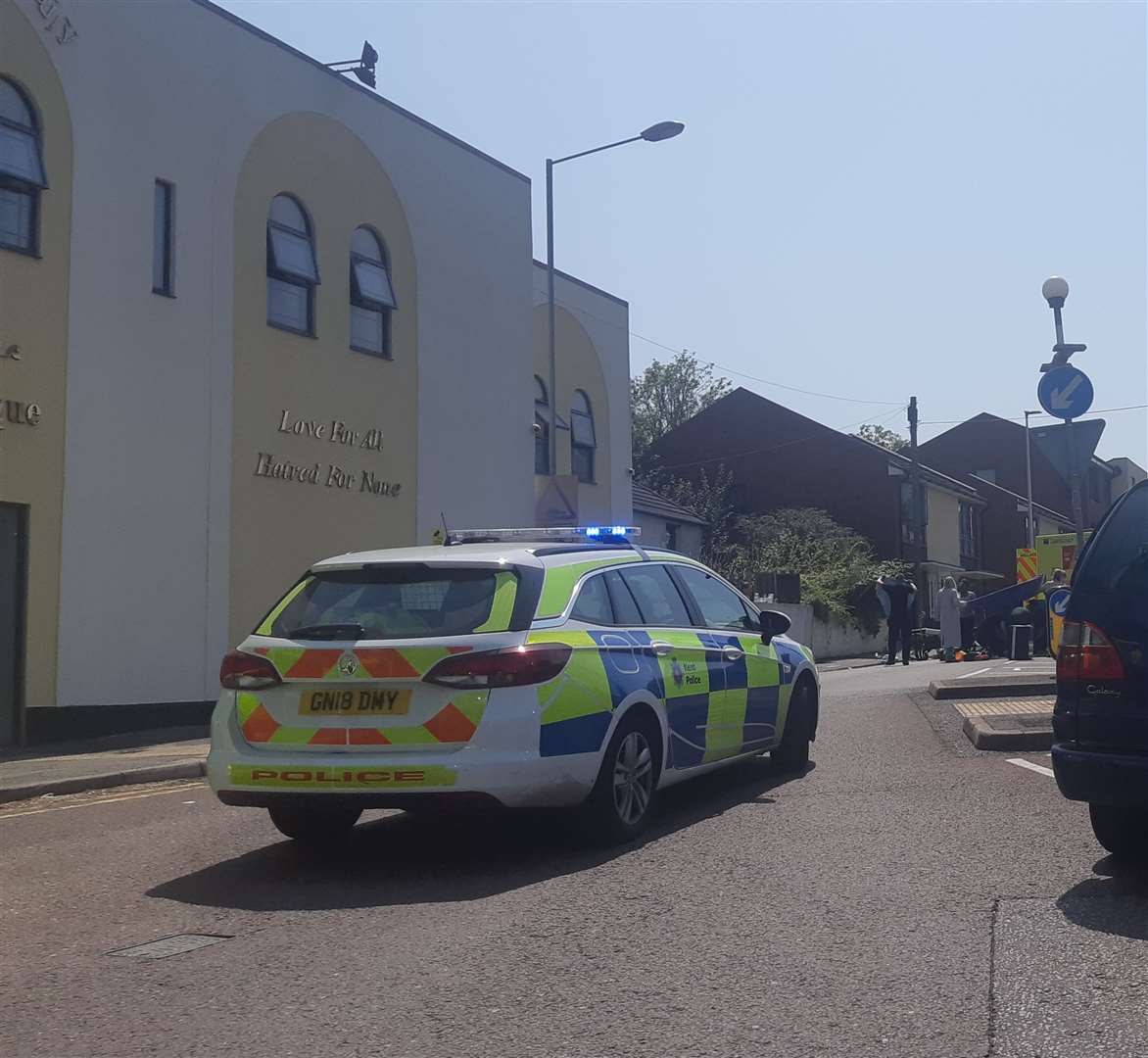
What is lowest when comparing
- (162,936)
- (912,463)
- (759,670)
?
(162,936)

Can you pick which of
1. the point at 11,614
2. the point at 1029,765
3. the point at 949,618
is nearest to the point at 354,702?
the point at 1029,765

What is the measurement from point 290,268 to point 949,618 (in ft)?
53.1

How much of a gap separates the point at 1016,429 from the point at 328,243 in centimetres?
6519

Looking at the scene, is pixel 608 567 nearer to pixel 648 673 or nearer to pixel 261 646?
pixel 648 673

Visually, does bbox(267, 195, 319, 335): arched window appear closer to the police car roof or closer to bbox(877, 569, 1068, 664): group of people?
the police car roof

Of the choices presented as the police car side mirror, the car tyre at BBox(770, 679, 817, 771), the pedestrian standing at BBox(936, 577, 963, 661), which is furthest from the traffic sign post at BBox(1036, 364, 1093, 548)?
the pedestrian standing at BBox(936, 577, 963, 661)

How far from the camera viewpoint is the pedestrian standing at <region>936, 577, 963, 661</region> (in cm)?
2852

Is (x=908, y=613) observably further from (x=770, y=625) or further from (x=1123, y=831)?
(x=1123, y=831)

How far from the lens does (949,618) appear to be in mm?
28703

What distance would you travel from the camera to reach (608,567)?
787 centimetres

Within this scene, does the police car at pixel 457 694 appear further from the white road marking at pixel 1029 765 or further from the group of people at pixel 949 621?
the group of people at pixel 949 621

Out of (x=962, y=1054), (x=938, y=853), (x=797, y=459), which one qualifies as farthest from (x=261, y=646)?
(x=797, y=459)

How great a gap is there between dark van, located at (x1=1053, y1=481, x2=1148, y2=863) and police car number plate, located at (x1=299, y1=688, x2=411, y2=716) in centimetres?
Answer: 290

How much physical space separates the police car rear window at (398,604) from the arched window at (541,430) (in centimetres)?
1798
